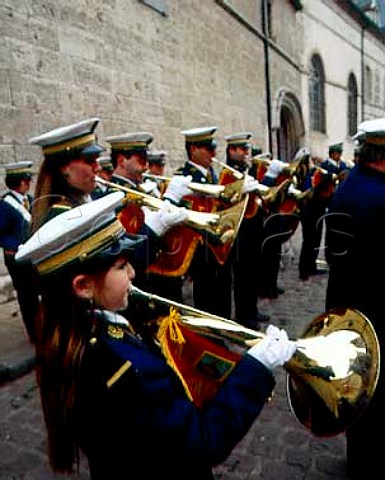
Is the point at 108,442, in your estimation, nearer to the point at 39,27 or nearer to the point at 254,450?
the point at 254,450

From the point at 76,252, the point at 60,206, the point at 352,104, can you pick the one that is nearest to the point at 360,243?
the point at 76,252

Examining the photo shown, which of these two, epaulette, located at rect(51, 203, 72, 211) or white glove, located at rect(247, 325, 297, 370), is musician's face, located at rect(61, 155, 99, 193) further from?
white glove, located at rect(247, 325, 297, 370)

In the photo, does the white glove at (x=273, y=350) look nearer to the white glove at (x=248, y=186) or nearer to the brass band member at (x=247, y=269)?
the white glove at (x=248, y=186)

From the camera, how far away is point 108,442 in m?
1.20

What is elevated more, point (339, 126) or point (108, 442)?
point (339, 126)

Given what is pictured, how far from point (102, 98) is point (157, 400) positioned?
722cm

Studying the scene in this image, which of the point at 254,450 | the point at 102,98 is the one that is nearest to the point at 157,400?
the point at 254,450

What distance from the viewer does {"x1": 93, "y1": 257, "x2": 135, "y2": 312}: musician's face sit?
1.27 m

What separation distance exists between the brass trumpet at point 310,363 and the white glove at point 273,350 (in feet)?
0.24

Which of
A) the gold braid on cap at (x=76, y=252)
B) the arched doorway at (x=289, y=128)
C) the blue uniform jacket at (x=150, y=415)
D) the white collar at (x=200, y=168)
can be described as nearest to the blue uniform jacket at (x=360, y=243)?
the blue uniform jacket at (x=150, y=415)

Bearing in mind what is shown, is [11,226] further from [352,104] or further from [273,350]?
[352,104]

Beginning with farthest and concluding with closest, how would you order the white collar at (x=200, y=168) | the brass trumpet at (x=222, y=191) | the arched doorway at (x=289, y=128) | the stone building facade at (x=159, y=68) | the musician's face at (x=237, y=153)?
the arched doorway at (x=289, y=128) → the stone building facade at (x=159, y=68) → the musician's face at (x=237, y=153) → the white collar at (x=200, y=168) → the brass trumpet at (x=222, y=191)

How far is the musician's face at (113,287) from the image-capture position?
4.18 feet

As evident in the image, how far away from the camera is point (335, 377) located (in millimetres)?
1560
